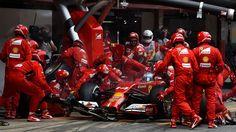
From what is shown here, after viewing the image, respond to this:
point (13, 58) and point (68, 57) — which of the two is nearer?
point (13, 58)

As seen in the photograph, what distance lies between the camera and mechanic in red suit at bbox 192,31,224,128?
11.2 meters

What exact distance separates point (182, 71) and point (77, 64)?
3.35 metres

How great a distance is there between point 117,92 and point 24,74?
2.03 m

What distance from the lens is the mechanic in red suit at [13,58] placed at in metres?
12.5

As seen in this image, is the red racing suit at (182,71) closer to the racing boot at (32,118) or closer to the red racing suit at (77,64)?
the red racing suit at (77,64)

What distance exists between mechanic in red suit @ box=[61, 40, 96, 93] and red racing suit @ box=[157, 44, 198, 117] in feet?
8.42

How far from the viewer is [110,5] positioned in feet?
50.7

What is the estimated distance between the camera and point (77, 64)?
13.7 m

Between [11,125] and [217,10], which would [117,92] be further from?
[217,10]

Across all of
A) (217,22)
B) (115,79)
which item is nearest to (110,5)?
(115,79)

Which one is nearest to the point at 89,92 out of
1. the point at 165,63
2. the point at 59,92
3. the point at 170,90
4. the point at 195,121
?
the point at 59,92

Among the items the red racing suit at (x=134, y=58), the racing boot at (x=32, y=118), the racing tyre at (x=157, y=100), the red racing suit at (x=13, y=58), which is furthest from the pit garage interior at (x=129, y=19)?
the racing boot at (x=32, y=118)

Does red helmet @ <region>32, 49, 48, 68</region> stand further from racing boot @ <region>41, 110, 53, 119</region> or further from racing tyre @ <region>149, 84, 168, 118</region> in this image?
racing tyre @ <region>149, 84, 168, 118</region>

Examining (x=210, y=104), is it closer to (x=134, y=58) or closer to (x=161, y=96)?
(x=161, y=96)
